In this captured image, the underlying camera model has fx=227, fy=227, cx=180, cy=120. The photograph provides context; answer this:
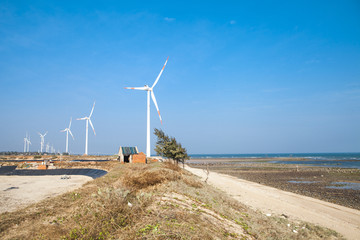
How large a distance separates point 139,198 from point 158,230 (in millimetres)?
2530

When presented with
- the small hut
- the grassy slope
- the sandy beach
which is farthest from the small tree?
the grassy slope

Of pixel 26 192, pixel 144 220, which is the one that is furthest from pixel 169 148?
pixel 144 220

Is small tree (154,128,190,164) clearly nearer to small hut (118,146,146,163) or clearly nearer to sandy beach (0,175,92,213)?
small hut (118,146,146,163)

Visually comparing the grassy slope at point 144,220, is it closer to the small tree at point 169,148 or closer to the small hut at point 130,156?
the small tree at point 169,148

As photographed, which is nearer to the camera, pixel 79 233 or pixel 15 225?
pixel 79 233

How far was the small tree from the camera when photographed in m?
41.4

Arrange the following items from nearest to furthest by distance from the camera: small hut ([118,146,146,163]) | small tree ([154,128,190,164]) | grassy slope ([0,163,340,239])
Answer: grassy slope ([0,163,340,239]), small tree ([154,128,190,164]), small hut ([118,146,146,163])

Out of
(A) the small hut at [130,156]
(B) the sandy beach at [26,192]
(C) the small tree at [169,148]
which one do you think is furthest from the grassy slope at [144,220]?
(A) the small hut at [130,156]

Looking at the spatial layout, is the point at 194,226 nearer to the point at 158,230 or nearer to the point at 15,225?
the point at 158,230

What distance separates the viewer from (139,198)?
31.8 feet

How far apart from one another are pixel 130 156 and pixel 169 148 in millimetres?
14984

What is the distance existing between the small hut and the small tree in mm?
7002

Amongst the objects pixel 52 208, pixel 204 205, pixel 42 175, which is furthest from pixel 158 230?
pixel 42 175

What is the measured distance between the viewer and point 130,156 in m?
52.8
